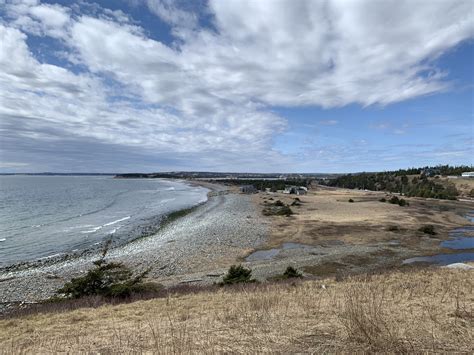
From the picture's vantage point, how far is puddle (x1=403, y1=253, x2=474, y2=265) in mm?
24955

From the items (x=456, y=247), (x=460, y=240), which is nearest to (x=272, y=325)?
(x=456, y=247)

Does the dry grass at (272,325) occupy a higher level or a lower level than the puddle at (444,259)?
higher

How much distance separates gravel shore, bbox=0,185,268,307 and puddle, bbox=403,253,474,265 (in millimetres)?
13470

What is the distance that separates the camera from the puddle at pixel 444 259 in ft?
81.9

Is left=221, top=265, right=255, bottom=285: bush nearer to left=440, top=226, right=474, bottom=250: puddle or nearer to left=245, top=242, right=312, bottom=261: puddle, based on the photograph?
left=245, top=242, right=312, bottom=261: puddle

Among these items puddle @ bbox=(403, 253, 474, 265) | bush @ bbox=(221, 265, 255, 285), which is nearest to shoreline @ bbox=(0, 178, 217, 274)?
bush @ bbox=(221, 265, 255, 285)

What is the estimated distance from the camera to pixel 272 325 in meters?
6.59

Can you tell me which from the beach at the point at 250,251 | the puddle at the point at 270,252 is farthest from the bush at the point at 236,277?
the puddle at the point at 270,252

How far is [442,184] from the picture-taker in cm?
11456

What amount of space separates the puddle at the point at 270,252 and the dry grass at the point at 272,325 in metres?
16.5

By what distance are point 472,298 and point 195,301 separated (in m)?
7.85

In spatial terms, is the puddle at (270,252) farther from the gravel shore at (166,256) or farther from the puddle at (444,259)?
the puddle at (444,259)

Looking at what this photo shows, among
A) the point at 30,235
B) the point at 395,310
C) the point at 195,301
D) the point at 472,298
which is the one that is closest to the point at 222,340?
the point at 395,310

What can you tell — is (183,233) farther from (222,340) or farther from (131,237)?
(222,340)
